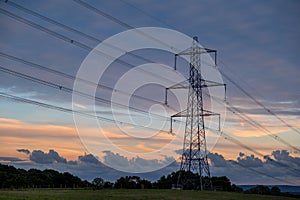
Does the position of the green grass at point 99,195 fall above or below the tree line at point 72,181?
below

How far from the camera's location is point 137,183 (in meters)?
106

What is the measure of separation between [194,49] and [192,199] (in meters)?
30.0

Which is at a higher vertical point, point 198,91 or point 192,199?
point 198,91

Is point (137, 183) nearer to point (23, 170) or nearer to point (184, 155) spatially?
point (184, 155)

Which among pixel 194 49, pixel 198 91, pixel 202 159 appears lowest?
pixel 202 159

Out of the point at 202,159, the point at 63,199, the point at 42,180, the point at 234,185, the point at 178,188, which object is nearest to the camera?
the point at 63,199

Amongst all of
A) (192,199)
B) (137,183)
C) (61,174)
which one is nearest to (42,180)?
(61,174)

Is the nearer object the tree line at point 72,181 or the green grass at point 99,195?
the green grass at point 99,195

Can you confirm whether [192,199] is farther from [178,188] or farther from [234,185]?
[234,185]

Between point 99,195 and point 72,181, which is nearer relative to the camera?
point 99,195

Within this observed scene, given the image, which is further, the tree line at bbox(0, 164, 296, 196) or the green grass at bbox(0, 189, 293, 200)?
the tree line at bbox(0, 164, 296, 196)

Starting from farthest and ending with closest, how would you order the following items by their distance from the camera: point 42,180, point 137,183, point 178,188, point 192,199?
1. point 42,180
2. point 137,183
3. point 178,188
4. point 192,199

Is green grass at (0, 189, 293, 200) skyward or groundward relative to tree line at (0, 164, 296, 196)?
groundward

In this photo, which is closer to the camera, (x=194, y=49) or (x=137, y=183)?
(x=194, y=49)
